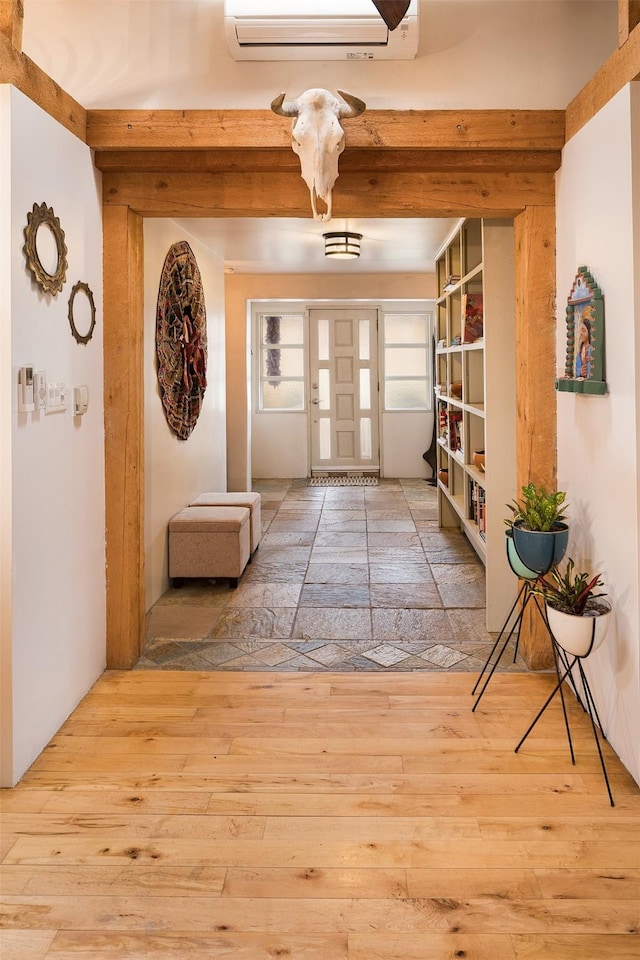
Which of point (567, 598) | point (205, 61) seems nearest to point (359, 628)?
point (567, 598)

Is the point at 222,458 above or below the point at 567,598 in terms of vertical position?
above

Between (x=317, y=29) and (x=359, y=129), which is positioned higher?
(x=317, y=29)

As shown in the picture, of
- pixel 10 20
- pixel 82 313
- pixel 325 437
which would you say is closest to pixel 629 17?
pixel 10 20

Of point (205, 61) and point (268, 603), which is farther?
point (268, 603)

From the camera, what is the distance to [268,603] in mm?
4234

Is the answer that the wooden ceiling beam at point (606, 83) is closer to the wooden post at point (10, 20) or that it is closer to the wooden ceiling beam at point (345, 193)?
the wooden ceiling beam at point (345, 193)

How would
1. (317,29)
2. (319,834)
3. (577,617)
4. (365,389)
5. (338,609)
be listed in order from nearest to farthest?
1. (319,834)
2. (577,617)
3. (317,29)
4. (338,609)
5. (365,389)

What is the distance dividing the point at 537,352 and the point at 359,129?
1.16m

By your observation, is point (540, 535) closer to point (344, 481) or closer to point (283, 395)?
point (344, 481)

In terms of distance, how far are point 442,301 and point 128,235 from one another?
3.27m

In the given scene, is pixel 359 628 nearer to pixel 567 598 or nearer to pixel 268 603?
pixel 268 603

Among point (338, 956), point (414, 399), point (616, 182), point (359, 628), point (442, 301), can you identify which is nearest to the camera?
point (338, 956)

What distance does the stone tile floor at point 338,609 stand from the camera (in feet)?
11.1

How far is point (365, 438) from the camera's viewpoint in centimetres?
958
